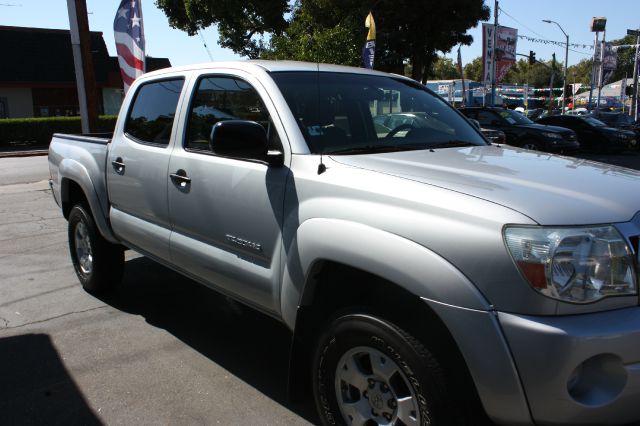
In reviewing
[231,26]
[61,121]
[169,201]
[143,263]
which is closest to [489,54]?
[231,26]

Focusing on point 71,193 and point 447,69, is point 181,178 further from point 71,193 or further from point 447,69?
point 447,69

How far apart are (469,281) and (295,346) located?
1.11 metres

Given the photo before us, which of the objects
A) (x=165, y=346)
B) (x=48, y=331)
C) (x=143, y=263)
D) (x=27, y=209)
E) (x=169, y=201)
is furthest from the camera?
(x=27, y=209)

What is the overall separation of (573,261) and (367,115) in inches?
68.3

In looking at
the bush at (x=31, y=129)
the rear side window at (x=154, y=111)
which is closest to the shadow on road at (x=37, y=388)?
the rear side window at (x=154, y=111)

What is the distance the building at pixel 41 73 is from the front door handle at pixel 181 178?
30.5m

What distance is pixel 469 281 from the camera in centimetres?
202

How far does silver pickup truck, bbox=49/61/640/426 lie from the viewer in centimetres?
196

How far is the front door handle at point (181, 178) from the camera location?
11.4 ft

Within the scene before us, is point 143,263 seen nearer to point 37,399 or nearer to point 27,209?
point 37,399

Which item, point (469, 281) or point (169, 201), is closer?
point (469, 281)

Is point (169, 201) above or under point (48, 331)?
above

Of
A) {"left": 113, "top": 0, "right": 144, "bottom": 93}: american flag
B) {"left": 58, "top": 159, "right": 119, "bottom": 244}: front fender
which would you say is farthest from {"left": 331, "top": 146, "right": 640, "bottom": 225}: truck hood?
{"left": 113, "top": 0, "right": 144, "bottom": 93}: american flag

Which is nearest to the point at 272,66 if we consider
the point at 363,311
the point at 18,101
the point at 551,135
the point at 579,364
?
the point at 363,311
